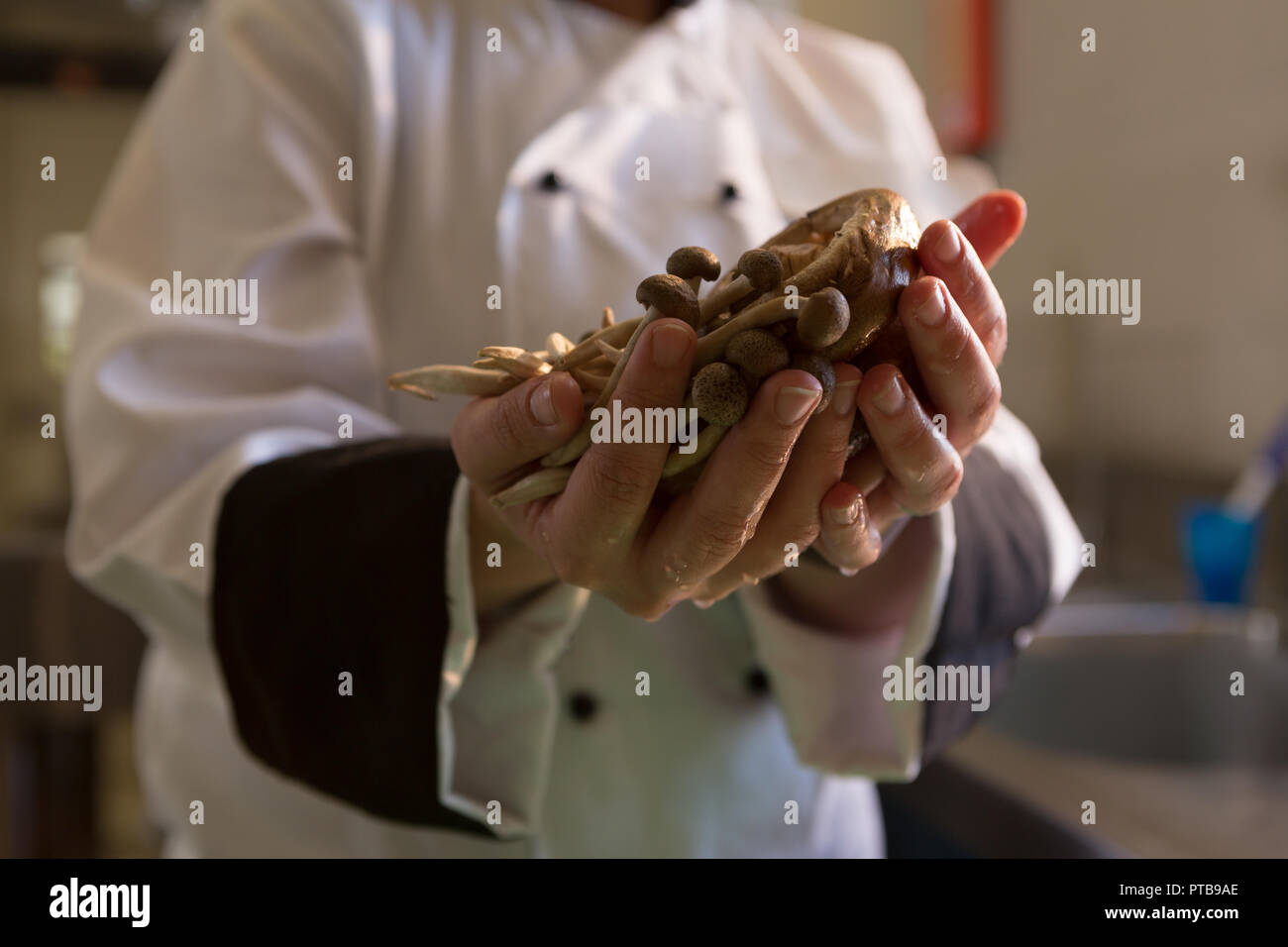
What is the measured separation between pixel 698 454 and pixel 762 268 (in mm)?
62

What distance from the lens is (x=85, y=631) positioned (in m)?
Answer: 1.18

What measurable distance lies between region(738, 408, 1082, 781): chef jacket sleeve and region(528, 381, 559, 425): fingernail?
25 centimetres

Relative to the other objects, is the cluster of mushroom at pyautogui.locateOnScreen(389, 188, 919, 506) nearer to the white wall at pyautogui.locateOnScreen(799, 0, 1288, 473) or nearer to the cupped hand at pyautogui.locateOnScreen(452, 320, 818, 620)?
the cupped hand at pyautogui.locateOnScreen(452, 320, 818, 620)

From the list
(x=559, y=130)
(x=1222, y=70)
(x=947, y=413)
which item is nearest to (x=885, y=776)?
(x=947, y=413)

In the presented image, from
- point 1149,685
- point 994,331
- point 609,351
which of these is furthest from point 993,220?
point 1149,685

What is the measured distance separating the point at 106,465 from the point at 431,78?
30 cm

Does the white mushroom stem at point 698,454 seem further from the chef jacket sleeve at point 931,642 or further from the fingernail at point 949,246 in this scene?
the chef jacket sleeve at point 931,642

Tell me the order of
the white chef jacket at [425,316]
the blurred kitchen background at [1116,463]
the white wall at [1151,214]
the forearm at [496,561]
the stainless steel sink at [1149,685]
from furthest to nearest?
1. the white wall at [1151,214]
2. the stainless steel sink at [1149,685]
3. the blurred kitchen background at [1116,463]
4. the white chef jacket at [425,316]
5. the forearm at [496,561]

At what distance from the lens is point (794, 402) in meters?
0.28

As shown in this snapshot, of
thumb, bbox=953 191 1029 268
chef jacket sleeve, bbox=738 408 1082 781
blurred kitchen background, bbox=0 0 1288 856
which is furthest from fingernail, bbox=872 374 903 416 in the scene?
blurred kitchen background, bbox=0 0 1288 856

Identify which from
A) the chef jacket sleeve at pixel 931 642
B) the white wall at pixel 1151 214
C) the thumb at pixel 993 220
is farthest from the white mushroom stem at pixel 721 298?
the white wall at pixel 1151 214

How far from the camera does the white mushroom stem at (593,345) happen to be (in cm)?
32

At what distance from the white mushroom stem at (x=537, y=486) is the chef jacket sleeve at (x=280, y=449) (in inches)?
3.9

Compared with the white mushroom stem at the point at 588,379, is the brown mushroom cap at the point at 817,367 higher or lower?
lower
